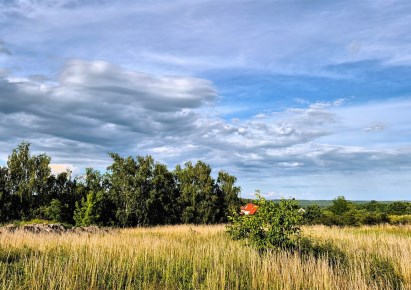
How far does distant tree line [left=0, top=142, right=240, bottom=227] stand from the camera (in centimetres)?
2341

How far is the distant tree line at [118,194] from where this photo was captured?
23406 mm

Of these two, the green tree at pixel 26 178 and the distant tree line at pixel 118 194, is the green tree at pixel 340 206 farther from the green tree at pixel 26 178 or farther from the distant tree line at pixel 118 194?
the green tree at pixel 26 178

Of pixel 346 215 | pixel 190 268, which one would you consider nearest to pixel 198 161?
pixel 346 215

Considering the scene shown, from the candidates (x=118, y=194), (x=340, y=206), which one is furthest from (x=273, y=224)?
(x=340, y=206)

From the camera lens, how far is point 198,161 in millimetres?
32312

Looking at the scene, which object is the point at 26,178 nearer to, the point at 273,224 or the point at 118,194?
the point at 118,194

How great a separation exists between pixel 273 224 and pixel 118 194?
18.5 m

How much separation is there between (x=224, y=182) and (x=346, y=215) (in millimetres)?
11229

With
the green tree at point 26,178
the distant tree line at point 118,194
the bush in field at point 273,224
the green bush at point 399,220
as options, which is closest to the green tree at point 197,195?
the distant tree line at point 118,194

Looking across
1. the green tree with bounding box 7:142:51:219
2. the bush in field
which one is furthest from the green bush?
the green tree with bounding box 7:142:51:219

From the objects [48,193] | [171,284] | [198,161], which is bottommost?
[171,284]

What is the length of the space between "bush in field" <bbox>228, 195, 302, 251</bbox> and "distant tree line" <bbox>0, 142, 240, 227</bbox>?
15.9 m

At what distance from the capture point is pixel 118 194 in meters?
27.2

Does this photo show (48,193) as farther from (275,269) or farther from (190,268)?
(275,269)
